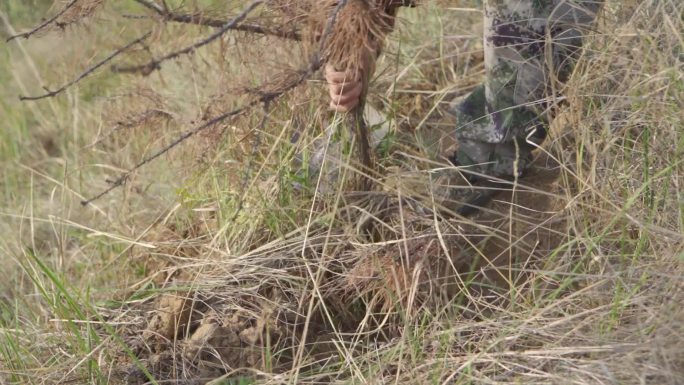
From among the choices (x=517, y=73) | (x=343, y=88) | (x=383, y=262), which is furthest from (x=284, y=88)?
(x=517, y=73)

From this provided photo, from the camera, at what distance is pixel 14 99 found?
355 centimetres

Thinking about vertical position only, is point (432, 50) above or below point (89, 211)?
above

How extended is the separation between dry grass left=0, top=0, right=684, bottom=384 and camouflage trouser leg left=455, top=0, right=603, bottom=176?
0.06 metres

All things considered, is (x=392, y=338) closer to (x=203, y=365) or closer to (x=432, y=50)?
(x=203, y=365)

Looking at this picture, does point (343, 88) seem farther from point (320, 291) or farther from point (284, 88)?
point (320, 291)

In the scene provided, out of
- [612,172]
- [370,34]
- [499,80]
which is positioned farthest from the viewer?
[499,80]

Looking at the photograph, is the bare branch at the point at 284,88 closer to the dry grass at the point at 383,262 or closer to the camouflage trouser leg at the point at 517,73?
the dry grass at the point at 383,262

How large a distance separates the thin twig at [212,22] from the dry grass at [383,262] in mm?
29

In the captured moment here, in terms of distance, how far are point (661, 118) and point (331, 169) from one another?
721mm

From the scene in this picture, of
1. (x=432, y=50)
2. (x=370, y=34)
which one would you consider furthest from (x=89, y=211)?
(x=370, y=34)

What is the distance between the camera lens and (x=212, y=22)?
1.66m

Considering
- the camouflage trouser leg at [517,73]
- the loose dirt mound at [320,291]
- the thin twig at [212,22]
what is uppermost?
the thin twig at [212,22]

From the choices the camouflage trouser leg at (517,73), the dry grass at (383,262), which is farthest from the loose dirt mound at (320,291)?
the camouflage trouser leg at (517,73)

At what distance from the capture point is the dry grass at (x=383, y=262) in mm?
1487
